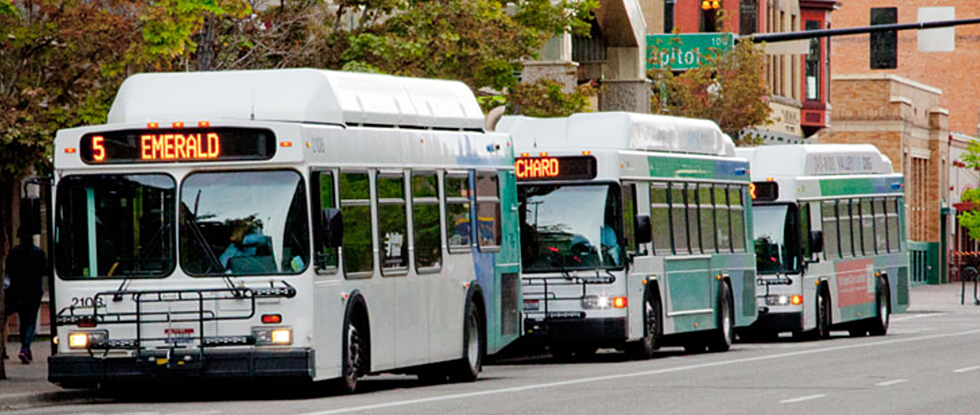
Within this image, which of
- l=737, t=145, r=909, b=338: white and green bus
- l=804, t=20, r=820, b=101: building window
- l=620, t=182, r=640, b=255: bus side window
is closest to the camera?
l=620, t=182, r=640, b=255: bus side window

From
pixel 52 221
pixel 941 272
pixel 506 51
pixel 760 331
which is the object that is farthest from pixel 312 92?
pixel 941 272

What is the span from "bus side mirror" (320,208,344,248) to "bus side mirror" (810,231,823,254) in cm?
1627

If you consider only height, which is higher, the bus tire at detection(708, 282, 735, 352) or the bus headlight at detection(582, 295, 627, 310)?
the bus headlight at detection(582, 295, 627, 310)

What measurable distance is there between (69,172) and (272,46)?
959cm

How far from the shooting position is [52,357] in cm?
1788

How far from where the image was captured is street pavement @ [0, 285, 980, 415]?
1702 cm

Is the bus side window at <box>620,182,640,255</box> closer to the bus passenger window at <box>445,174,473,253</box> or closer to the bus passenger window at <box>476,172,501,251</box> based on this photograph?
the bus passenger window at <box>476,172,501,251</box>

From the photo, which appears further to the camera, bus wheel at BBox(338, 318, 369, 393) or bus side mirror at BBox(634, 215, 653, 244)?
bus side mirror at BBox(634, 215, 653, 244)

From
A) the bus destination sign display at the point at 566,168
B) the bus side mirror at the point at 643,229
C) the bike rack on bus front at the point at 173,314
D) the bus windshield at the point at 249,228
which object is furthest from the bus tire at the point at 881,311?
the bike rack on bus front at the point at 173,314

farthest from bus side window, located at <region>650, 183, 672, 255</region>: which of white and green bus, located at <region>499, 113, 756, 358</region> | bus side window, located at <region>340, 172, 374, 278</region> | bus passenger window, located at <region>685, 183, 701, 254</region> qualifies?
bus side window, located at <region>340, 172, 374, 278</region>

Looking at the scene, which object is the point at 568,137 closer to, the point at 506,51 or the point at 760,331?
the point at 506,51

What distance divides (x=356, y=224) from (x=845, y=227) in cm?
1765

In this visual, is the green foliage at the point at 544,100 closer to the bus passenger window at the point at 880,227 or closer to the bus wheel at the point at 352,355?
the bus passenger window at the point at 880,227

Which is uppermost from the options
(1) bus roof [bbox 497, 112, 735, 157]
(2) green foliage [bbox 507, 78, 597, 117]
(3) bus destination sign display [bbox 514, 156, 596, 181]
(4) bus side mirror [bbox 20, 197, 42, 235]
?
(2) green foliage [bbox 507, 78, 597, 117]
